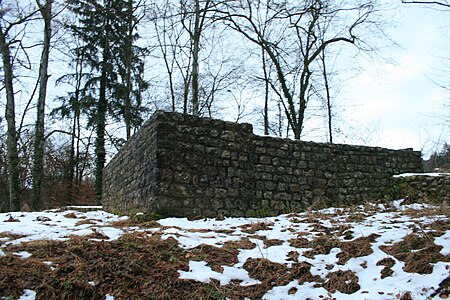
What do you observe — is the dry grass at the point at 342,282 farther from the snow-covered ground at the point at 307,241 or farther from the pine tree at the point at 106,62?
the pine tree at the point at 106,62

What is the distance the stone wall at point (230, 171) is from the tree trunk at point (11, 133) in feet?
14.5

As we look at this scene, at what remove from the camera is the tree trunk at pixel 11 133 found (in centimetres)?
1105

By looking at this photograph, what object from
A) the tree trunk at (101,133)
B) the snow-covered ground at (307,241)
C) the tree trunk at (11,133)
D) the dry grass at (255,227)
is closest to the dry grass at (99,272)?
the snow-covered ground at (307,241)

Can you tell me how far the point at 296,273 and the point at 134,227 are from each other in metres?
2.62

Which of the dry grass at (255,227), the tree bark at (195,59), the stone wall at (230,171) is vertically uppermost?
the tree bark at (195,59)

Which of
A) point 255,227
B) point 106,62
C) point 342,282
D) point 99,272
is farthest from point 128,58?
Answer: point 342,282

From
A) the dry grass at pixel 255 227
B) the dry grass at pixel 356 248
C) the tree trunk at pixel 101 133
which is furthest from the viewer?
the tree trunk at pixel 101 133

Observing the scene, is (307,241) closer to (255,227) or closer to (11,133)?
(255,227)

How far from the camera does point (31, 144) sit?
12.1 m

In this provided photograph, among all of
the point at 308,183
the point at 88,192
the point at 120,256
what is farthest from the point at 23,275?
the point at 88,192

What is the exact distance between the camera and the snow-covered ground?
3.20 meters

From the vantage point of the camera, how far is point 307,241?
14.6 ft

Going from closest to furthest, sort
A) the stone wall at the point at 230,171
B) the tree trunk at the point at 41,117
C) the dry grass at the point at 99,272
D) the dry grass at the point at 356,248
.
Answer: the dry grass at the point at 99,272 < the dry grass at the point at 356,248 < the stone wall at the point at 230,171 < the tree trunk at the point at 41,117

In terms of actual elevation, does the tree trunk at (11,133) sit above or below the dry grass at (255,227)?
above
